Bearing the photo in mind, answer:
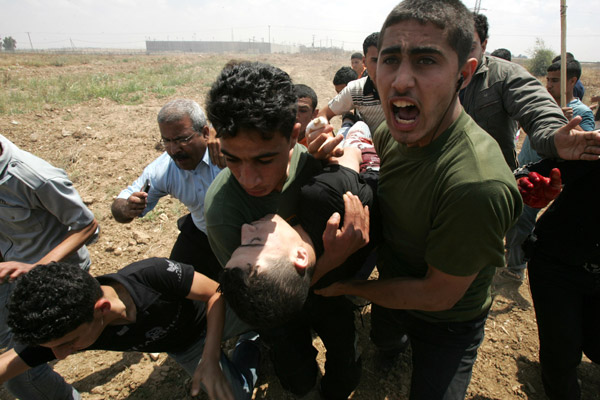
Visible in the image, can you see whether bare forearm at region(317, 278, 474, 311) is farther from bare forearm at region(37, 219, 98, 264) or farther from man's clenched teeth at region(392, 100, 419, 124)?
bare forearm at region(37, 219, 98, 264)

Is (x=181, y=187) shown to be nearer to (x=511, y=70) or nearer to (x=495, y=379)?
(x=511, y=70)

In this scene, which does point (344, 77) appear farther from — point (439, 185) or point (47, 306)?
point (47, 306)

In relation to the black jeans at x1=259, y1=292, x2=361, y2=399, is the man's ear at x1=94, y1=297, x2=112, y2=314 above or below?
above

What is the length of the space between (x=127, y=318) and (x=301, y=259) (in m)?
1.24

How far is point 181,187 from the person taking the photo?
2.99 meters

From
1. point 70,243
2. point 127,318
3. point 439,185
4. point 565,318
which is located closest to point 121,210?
point 70,243

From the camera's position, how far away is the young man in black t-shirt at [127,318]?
5.42ft

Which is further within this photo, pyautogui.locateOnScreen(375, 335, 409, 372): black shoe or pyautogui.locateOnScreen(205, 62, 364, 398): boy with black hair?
pyautogui.locateOnScreen(375, 335, 409, 372): black shoe

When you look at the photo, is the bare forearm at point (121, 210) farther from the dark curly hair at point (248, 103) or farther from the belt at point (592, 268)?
the belt at point (592, 268)

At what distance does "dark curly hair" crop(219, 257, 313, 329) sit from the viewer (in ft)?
4.80

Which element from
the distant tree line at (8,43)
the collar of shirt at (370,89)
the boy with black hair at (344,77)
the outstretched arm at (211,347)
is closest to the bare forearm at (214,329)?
the outstretched arm at (211,347)

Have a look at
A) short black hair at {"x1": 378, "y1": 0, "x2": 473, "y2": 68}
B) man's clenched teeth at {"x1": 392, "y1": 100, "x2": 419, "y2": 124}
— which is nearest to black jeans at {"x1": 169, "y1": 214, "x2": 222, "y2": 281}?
man's clenched teeth at {"x1": 392, "y1": 100, "x2": 419, "y2": 124}

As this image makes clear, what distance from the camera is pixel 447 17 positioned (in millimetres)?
1371

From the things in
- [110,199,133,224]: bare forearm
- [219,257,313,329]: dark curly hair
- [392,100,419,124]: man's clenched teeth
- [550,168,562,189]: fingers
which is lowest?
[110,199,133,224]: bare forearm
